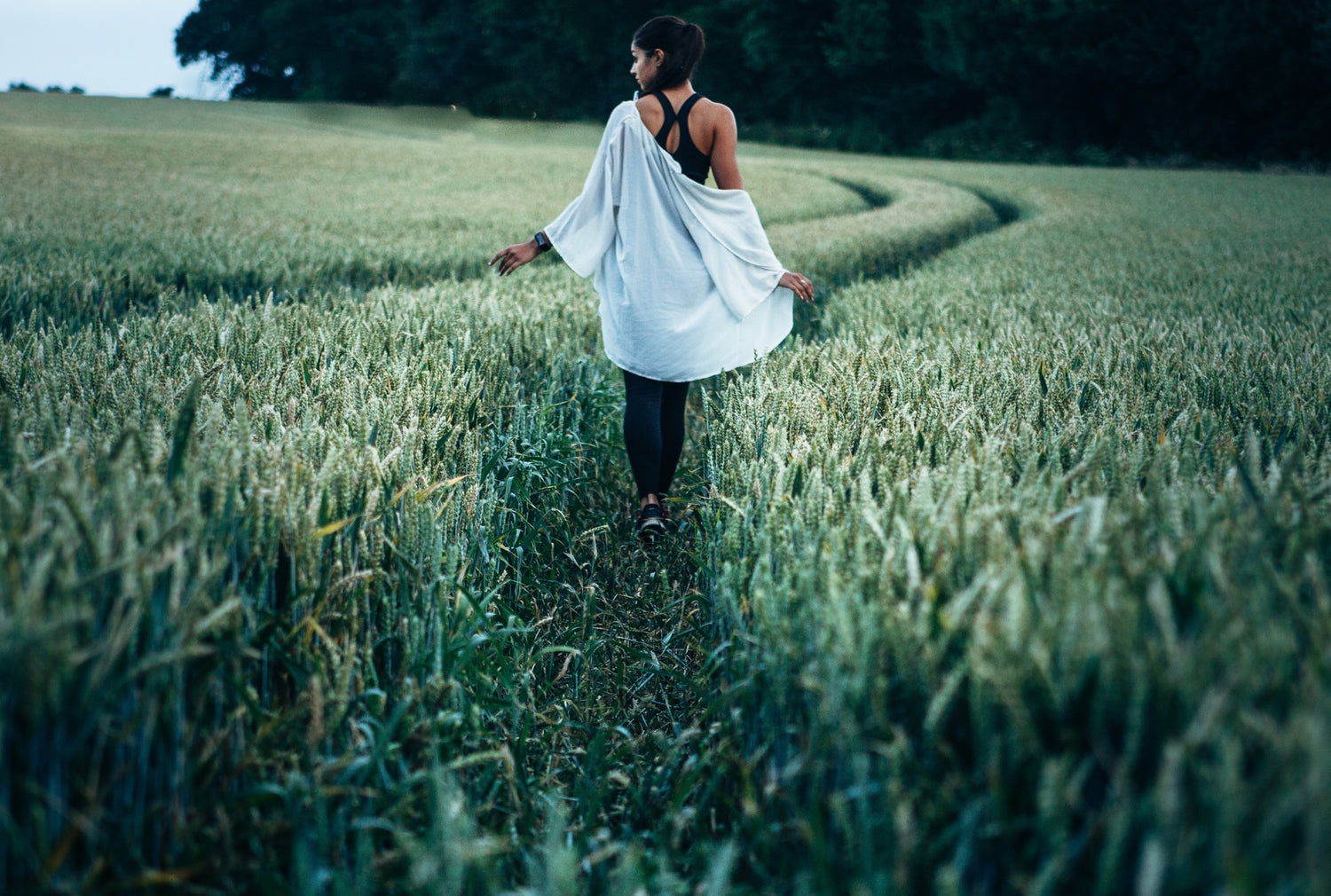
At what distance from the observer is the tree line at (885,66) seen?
29312mm

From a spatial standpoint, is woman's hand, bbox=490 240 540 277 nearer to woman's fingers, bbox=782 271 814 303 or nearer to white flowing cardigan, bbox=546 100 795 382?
white flowing cardigan, bbox=546 100 795 382

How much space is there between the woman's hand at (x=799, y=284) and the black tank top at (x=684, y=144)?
1.50 feet

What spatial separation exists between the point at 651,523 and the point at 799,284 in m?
1.00

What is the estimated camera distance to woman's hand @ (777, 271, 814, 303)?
10.1 ft

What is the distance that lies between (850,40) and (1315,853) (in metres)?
44.0

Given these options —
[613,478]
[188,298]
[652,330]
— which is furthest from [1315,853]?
[188,298]

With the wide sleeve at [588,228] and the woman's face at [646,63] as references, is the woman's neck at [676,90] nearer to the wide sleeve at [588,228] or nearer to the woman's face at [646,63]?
the woman's face at [646,63]

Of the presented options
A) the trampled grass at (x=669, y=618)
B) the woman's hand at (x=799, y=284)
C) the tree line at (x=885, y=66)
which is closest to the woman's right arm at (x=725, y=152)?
the woman's hand at (x=799, y=284)

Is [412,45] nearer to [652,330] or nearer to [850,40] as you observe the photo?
[850,40]

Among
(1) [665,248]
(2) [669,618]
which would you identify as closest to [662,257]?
(1) [665,248]

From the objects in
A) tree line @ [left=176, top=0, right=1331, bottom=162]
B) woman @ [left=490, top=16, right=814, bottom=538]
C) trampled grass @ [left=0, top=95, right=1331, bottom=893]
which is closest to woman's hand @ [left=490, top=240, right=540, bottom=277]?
woman @ [left=490, top=16, right=814, bottom=538]

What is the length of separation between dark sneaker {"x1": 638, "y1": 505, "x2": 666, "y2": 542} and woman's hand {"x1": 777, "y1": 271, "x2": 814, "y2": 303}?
0.93m

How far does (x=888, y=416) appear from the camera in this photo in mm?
2342

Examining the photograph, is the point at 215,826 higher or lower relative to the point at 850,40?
lower
